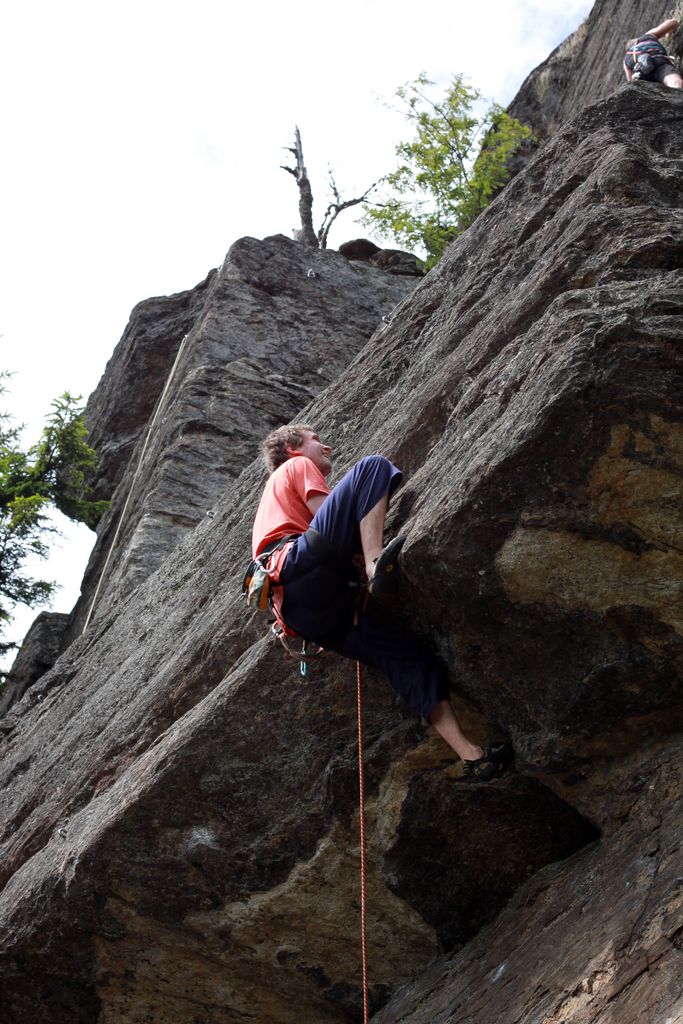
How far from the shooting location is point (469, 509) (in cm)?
508

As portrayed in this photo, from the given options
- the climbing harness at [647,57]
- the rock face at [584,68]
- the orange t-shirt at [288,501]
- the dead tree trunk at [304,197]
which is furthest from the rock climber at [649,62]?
the dead tree trunk at [304,197]

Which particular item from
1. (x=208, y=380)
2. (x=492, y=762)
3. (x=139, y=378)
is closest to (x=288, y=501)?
(x=492, y=762)

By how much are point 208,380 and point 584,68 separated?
697cm

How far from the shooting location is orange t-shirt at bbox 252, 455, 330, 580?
605 cm

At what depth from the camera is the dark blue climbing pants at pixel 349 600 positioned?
5.63 meters

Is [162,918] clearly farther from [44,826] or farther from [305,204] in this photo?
[305,204]

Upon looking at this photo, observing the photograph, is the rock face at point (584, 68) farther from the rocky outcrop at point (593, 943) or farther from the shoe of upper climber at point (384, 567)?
the rocky outcrop at point (593, 943)

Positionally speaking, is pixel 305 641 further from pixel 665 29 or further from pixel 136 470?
pixel 136 470

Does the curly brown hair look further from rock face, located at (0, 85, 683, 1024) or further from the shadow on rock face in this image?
the shadow on rock face

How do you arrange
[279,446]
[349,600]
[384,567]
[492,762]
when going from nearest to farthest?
[384,567] < [492,762] < [349,600] < [279,446]

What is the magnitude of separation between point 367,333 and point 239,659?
9933 mm

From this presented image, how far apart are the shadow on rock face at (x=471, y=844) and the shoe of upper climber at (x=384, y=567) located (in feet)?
3.69

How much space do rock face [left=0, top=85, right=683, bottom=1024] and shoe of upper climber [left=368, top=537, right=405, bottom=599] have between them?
9 cm

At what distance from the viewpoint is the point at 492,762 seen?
5566mm
